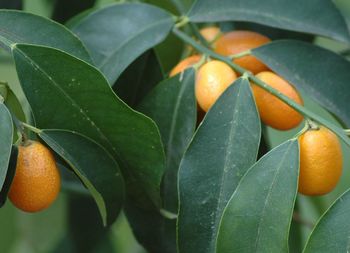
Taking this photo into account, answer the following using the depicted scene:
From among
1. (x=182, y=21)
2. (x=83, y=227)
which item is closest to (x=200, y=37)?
(x=182, y=21)

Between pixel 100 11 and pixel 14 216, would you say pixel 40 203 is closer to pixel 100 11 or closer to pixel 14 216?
pixel 100 11

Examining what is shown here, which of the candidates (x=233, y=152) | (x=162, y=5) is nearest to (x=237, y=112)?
(x=233, y=152)

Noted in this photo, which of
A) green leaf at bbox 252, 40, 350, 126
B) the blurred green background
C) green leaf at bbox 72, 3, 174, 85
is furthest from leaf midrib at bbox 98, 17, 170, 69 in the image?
the blurred green background

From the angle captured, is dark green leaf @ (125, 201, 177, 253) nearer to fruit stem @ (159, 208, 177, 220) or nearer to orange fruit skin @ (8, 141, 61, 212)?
fruit stem @ (159, 208, 177, 220)

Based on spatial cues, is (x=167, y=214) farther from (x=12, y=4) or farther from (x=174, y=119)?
(x=12, y=4)

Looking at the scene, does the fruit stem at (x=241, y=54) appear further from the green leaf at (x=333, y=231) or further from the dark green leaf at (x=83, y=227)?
the dark green leaf at (x=83, y=227)
